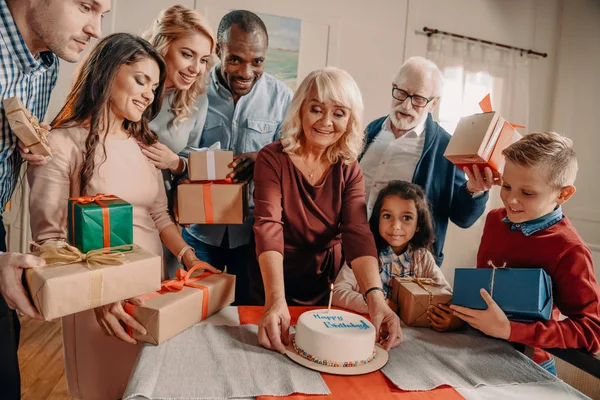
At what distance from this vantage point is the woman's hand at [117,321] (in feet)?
4.07

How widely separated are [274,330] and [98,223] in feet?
1.79

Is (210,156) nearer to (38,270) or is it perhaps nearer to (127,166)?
(127,166)

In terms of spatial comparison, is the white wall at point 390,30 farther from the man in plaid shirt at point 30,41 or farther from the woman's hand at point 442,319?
the woman's hand at point 442,319

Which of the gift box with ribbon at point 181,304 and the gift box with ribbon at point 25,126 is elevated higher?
the gift box with ribbon at point 25,126

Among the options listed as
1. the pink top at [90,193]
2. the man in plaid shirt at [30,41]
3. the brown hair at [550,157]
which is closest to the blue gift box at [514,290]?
the brown hair at [550,157]

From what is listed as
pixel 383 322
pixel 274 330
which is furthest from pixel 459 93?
pixel 274 330

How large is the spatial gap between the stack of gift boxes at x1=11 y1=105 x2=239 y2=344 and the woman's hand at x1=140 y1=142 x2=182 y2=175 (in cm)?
36

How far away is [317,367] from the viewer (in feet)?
3.75

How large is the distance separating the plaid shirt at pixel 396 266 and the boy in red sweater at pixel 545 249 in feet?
1.03

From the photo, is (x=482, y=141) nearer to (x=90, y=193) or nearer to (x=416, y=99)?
(x=416, y=99)

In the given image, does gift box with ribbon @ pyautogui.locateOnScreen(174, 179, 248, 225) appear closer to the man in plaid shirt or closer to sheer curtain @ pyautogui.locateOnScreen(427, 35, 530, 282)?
the man in plaid shirt

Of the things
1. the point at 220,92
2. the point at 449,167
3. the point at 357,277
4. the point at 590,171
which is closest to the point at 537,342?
the point at 357,277

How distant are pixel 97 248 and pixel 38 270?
0.20 meters

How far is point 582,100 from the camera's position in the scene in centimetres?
470
